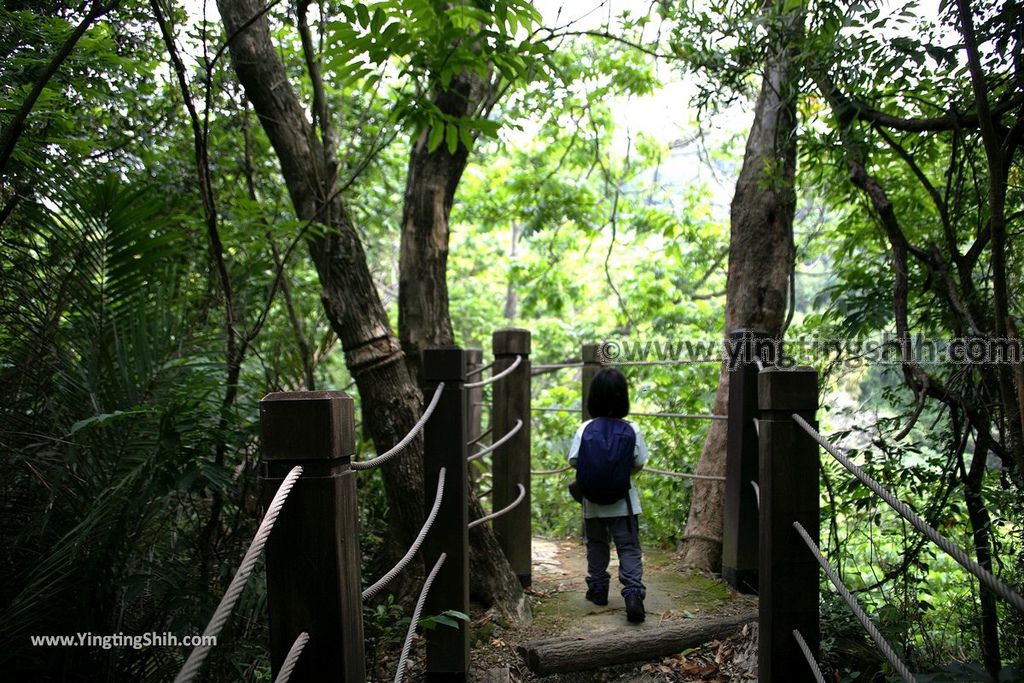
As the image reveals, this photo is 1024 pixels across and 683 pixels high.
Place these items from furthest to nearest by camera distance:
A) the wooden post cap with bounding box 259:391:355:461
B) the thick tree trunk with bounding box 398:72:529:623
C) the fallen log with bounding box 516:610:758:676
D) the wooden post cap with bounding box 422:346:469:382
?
the thick tree trunk with bounding box 398:72:529:623
the fallen log with bounding box 516:610:758:676
the wooden post cap with bounding box 422:346:469:382
the wooden post cap with bounding box 259:391:355:461

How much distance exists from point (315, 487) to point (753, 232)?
12.0ft

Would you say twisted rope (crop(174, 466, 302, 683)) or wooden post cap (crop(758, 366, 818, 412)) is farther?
wooden post cap (crop(758, 366, 818, 412))

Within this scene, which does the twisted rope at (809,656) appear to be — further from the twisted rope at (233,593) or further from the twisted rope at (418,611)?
the twisted rope at (233,593)

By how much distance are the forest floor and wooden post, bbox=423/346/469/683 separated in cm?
24

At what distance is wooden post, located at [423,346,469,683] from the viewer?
2.41m

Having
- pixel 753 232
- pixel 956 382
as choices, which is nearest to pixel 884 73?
pixel 956 382

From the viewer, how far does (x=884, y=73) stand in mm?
2799

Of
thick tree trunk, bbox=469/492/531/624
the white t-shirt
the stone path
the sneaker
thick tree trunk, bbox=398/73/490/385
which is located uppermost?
thick tree trunk, bbox=398/73/490/385

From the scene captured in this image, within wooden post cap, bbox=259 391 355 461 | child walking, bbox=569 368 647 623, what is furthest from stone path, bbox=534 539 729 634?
wooden post cap, bbox=259 391 355 461

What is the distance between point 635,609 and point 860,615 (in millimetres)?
1872

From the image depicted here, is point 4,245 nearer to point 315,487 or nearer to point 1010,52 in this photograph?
point 315,487

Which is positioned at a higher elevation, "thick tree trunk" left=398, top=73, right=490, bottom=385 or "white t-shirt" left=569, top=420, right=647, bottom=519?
"thick tree trunk" left=398, top=73, right=490, bottom=385

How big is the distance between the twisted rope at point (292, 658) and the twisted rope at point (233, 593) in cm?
19

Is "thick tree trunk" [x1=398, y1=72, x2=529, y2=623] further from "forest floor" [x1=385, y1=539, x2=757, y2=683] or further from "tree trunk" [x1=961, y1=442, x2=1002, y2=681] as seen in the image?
"tree trunk" [x1=961, y1=442, x2=1002, y2=681]
